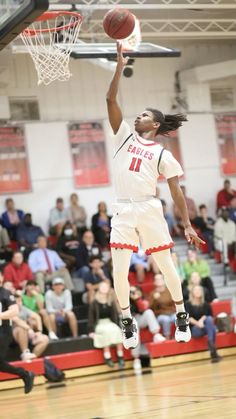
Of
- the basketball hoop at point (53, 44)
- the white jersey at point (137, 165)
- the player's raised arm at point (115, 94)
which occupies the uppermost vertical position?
the basketball hoop at point (53, 44)

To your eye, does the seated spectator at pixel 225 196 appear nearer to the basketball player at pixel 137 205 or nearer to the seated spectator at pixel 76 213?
the seated spectator at pixel 76 213

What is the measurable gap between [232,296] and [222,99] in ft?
21.1

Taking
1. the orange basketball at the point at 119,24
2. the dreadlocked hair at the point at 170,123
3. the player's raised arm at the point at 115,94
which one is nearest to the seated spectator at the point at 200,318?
the dreadlocked hair at the point at 170,123

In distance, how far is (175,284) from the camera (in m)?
7.94

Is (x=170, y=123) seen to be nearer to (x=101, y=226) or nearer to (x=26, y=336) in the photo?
(x=26, y=336)

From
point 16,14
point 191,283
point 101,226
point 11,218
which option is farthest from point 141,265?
point 16,14

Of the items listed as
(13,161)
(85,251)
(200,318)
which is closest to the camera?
(200,318)

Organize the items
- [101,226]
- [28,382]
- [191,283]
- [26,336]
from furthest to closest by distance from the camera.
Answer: [101,226] → [191,283] → [26,336] → [28,382]

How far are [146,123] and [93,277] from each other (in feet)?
31.4

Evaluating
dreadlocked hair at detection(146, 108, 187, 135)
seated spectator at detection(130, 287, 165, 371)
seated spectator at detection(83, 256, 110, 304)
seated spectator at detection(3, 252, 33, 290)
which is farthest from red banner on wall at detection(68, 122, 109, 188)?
dreadlocked hair at detection(146, 108, 187, 135)

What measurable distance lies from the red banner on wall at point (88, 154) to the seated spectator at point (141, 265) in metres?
4.21

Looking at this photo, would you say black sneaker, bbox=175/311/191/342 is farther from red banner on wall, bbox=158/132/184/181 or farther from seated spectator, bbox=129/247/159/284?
red banner on wall, bbox=158/132/184/181

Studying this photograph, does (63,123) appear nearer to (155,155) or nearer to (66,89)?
(66,89)

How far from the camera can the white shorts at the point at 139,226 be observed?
305 inches
